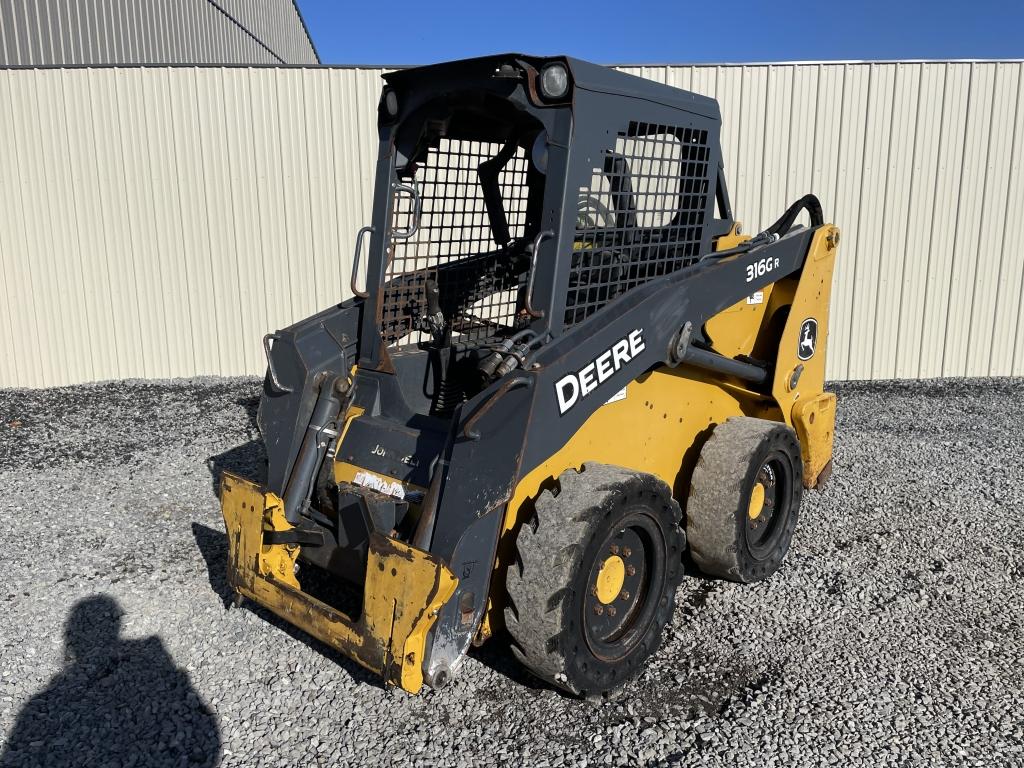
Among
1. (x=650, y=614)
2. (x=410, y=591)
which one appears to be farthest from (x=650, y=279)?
(x=410, y=591)

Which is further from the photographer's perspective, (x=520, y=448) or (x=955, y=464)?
(x=955, y=464)

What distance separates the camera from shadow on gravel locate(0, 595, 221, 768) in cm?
288

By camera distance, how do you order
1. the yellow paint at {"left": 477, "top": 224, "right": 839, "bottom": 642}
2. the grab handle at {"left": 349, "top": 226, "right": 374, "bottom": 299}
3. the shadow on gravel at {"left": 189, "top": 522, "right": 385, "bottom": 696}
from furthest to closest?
the grab handle at {"left": 349, "top": 226, "right": 374, "bottom": 299}, the shadow on gravel at {"left": 189, "top": 522, "right": 385, "bottom": 696}, the yellow paint at {"left": 477, "top": 224, "right": 839, "bottom": 642}

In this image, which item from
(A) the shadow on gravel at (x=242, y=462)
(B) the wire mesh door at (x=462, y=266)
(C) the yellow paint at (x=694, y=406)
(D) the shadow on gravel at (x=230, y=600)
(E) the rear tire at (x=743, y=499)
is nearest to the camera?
(C) the yellow paint at (x=694, y=406)

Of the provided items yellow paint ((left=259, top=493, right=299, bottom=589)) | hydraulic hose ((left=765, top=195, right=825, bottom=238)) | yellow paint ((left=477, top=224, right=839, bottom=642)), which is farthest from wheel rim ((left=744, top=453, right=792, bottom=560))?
yellow paint ((left=259, top=493, right=299, bottom=589))

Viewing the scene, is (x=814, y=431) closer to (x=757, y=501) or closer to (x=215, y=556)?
(x=757, y=501)

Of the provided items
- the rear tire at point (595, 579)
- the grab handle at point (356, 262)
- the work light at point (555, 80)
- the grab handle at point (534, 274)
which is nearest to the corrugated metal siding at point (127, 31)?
the grab handle at point (356, 262)

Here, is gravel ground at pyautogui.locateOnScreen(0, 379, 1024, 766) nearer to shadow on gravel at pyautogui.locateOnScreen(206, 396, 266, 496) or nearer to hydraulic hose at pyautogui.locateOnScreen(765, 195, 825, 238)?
shadow on gravel at pyautogui.locateOnScreen(206, 396, 266, 496)

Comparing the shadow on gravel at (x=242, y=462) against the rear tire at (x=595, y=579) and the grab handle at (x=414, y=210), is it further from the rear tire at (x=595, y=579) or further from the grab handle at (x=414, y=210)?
the rear tire at (x=595, y=579)

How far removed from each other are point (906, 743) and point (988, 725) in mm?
371

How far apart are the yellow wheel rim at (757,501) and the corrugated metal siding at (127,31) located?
835cm

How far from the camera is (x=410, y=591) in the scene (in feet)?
8.80

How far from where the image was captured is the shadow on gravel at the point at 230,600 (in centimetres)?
335

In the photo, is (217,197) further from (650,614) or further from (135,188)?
(650,614)
